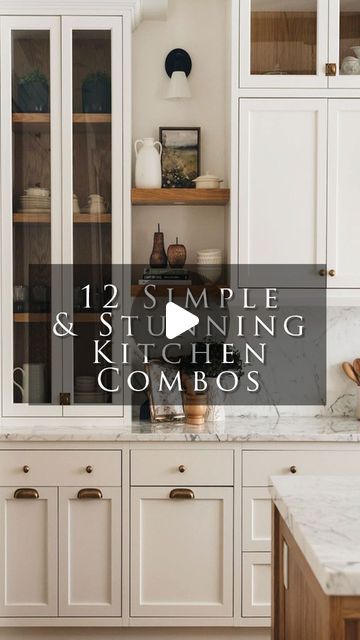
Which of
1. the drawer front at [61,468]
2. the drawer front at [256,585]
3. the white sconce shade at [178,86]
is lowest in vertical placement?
the drawer front at [256,585]

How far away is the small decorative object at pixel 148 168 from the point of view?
134 inches

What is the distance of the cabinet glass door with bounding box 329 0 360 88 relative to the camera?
3227mm

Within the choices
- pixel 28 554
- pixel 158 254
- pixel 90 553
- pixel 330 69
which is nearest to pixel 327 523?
pixel 90 553

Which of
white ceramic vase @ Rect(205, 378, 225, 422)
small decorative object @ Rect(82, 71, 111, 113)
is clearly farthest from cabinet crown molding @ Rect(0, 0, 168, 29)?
white ceramic vase @ Rect(205, 378, 225, 422)

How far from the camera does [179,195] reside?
3385mm

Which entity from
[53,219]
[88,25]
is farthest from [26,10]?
[53,219]

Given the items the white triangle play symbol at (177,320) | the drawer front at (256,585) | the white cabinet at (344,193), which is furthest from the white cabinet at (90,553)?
the white cabinet at (344,193)

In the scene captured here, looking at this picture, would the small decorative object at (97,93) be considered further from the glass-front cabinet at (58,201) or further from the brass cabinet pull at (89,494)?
the brass cabinet pull at (89,494)

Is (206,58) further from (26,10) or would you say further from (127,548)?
(127,548)

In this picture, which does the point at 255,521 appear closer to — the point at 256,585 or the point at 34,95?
the point at 256,585

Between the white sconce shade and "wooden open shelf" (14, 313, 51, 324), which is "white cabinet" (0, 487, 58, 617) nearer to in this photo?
"wooden open shelf" (14, 313, 51, 324)

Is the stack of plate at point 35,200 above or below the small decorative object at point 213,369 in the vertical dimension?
above

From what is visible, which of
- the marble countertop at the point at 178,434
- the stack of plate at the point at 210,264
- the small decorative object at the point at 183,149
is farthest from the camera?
the small decorative object at the point at 183,149

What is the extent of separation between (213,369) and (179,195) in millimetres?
753
